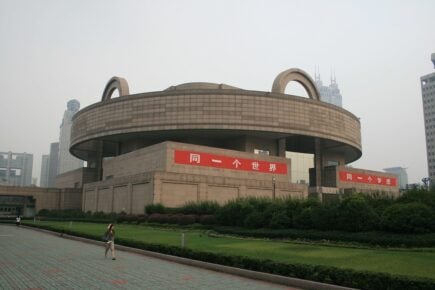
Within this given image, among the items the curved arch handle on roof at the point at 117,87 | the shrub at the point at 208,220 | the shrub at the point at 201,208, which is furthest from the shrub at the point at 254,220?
the curved arch handle on roof at the point at 117,87

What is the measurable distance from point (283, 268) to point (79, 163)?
16262 centimetres

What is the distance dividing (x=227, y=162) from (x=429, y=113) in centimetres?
8933

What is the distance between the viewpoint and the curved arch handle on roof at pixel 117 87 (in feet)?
191

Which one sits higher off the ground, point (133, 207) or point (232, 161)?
point (232, 161)

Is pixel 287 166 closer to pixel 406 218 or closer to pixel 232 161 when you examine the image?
pixel 232 161

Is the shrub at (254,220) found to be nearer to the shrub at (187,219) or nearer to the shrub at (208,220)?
the shrub at (208,220)

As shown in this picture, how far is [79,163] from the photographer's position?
163375mm

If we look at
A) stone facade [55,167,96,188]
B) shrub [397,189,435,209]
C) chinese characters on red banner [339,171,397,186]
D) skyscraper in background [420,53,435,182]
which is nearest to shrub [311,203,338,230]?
shrub [397,189,435,209]

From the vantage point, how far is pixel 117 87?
199 ft

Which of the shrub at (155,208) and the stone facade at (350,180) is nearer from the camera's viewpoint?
the shrub at (155,208)

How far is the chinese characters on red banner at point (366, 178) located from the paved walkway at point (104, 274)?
5017 cm

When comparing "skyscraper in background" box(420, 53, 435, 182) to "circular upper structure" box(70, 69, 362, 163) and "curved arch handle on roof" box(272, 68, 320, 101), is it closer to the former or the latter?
"circular upper structure" box(70, 69, 362, 163)

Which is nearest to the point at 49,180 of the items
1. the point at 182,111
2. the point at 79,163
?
the point at 79,163

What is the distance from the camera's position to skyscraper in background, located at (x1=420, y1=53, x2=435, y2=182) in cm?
10944
